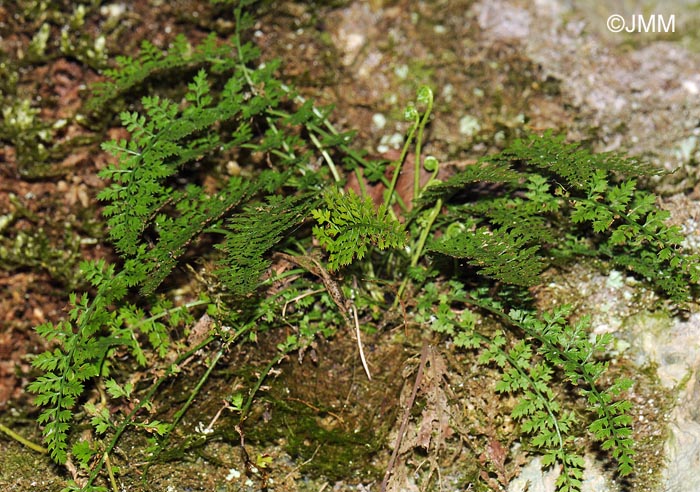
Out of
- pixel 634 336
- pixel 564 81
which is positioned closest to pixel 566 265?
pixel 634 336

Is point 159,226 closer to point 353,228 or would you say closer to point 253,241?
point 253,241

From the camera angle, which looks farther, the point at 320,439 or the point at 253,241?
the point at 320,439

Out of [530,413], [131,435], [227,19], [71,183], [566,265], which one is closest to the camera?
[530,413]

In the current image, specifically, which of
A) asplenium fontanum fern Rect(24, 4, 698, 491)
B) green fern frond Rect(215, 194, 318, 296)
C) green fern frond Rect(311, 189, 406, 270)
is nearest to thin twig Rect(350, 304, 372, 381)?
asplenium fontanum fern Rect(24, 4, 698, 491)

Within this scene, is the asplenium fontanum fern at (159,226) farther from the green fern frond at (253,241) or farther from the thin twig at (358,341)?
the thin twig at (358,341)

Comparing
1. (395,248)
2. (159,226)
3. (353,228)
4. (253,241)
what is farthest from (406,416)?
(159,226)

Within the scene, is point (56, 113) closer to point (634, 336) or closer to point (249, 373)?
point (249, 373)

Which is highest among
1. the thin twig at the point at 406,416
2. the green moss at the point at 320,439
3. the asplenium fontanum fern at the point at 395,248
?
the asplenium fontanum fern at the point at 395,248

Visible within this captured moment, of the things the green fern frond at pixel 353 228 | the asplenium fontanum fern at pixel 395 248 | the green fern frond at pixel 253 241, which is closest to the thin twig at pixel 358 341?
the asplenium fontanum fern at pixel 395 248
